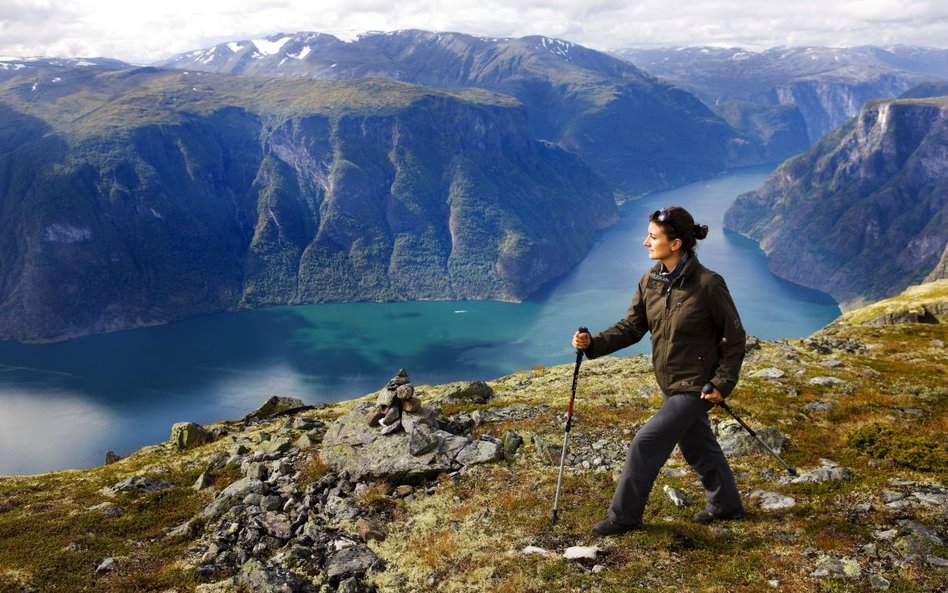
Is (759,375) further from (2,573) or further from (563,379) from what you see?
(2,573)

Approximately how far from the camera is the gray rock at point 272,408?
2946 centimetres

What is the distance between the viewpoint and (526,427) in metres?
17.8

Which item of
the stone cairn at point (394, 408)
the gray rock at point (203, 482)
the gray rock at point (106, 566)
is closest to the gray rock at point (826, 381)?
the stone cairn at point (394, 408)

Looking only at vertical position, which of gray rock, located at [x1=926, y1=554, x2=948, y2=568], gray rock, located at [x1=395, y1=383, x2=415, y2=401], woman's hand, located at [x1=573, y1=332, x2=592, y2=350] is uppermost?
woman's hand, located at [x1=573, y1=332, x2=592, y2=350]

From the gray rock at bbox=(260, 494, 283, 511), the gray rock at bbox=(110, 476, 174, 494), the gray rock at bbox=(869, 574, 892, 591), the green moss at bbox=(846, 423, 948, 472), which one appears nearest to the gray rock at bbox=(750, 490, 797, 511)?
the gray rock at bbox=(869, 574, 892, 591)

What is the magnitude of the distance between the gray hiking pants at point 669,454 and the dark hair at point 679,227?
242cm

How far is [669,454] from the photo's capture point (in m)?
9.52

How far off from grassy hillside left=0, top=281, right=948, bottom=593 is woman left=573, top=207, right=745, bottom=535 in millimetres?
1101

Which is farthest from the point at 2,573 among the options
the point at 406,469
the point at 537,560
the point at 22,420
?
the point at 22,420

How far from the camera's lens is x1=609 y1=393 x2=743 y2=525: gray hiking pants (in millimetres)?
9352

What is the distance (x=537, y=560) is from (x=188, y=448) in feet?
62.4

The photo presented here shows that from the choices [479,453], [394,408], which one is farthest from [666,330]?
[394,408]

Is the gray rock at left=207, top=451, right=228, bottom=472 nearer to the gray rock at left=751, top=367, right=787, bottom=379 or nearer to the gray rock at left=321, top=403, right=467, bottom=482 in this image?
the gray rock at left=321, top=403, right=467, bottom=482

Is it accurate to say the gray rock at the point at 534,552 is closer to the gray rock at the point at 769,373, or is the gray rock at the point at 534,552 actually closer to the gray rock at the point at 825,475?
the gray rock at the point at 825,475
